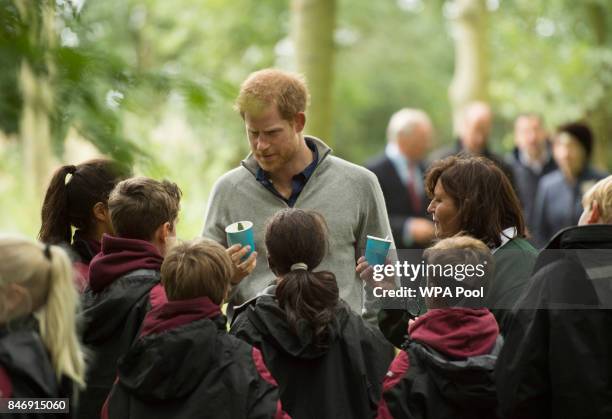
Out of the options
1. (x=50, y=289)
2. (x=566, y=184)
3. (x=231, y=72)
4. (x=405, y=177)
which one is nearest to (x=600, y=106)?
(x=231, y=72)

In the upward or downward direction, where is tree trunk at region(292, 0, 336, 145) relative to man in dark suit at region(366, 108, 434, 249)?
upward

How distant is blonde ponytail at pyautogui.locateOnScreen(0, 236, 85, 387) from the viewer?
12.5 feet

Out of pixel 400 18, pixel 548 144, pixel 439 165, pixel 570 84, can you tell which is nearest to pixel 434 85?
pixel 400 18

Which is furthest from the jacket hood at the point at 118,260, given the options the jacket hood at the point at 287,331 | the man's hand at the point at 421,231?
the man's hand at the point at 421,231

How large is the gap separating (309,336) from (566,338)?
976 mm

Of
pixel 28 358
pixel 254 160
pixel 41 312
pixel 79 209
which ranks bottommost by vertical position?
pixel 28 358

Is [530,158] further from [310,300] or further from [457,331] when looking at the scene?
[310,300]

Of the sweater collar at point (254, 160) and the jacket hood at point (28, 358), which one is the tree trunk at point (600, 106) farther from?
the jacket hood at point (28, 358)

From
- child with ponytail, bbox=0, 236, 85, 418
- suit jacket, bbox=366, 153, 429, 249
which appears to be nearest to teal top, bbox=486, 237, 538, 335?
child with ponytail, bbox=0, 236, 85, 418

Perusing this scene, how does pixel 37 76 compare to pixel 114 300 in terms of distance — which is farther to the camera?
pixel 114 300

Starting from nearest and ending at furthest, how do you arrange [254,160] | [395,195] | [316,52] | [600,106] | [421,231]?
1. [254,160]
2. [421,231]
3. [395,195]
4. [316,52]
5. [600,106]

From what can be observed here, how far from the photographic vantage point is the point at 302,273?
171 inches

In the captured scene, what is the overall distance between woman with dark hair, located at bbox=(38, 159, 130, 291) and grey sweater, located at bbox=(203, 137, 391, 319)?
0.52 metres

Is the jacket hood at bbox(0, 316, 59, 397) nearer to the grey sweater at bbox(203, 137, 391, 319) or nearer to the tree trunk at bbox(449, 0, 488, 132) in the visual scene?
the grey sweater at bbox(203, 137, 391, 319)
